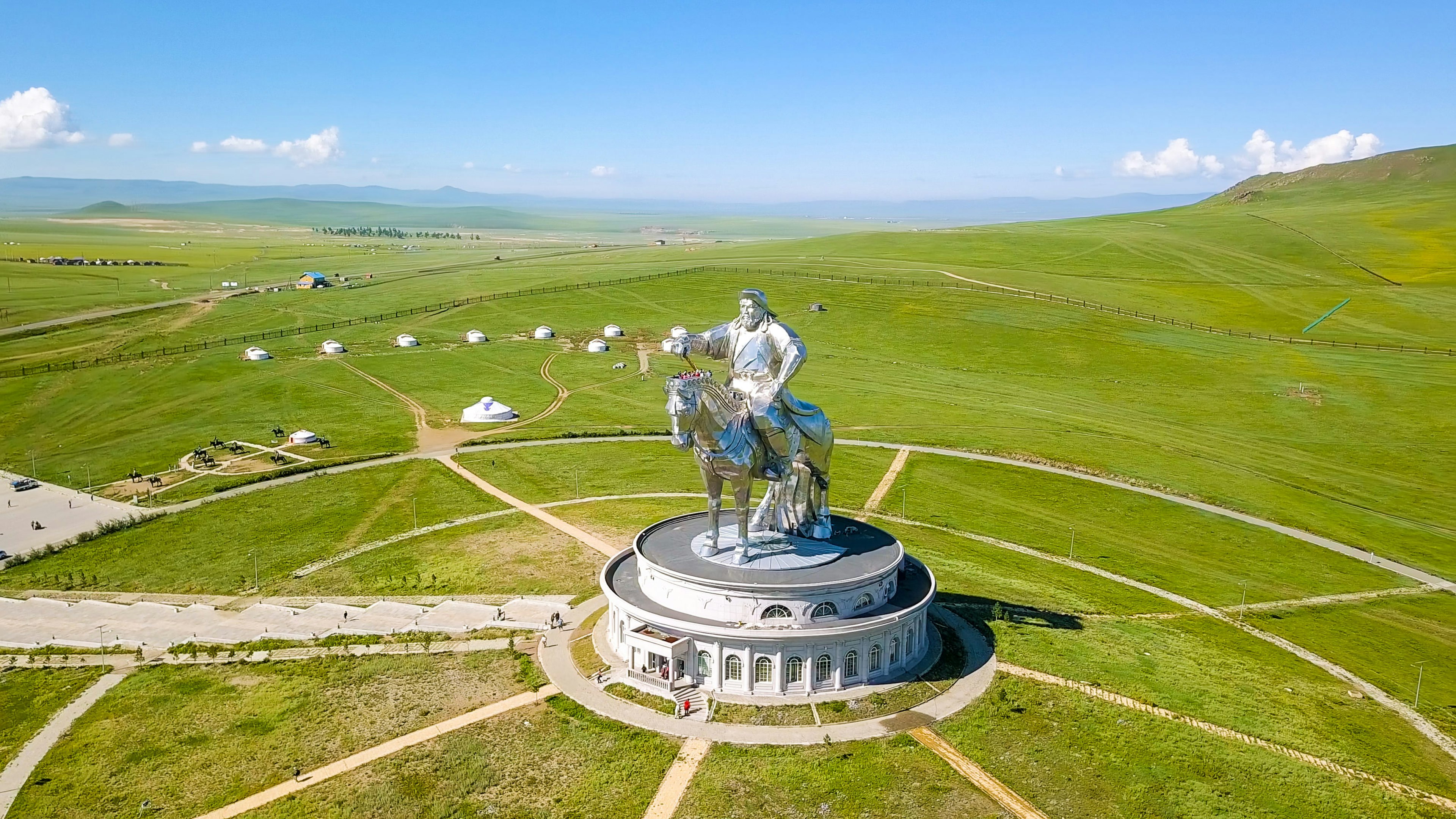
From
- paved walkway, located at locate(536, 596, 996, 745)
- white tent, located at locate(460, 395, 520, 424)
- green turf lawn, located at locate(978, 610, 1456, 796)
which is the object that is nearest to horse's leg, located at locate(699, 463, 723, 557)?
paved walkway, located at locate(536, 596, 996, 745)

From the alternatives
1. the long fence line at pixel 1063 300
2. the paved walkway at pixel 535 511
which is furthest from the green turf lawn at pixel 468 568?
the long fence line at pixel 1063 300

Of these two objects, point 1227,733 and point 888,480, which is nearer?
point 1227,733

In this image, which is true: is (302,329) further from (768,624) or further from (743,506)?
(768,624)

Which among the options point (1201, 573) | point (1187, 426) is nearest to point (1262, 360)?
point (1187, 426)

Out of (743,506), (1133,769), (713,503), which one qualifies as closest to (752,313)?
(743,506)

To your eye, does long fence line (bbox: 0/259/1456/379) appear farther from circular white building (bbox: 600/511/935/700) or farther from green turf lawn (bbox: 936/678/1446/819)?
circular white building (bbox: 600/511/935/700)
